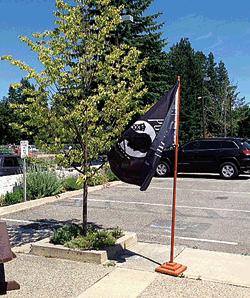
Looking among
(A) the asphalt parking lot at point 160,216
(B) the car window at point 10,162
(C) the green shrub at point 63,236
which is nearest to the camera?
(C) the green shrub at point 63,236

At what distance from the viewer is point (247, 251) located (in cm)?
679

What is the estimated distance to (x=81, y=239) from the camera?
645cm

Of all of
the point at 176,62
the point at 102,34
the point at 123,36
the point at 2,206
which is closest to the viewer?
the point at 102,34

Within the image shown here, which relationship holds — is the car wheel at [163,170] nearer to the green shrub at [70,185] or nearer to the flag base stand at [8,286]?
the green shrub at [70,185]

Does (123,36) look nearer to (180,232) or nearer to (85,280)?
(180,232)

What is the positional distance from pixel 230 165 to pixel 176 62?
44483mm

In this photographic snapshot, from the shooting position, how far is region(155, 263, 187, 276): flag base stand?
18.0 feet

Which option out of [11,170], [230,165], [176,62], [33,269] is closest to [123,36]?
[230,165]

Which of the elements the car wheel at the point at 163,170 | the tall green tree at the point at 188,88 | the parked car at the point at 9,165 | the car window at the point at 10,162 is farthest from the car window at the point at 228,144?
the tall green tree at the point at 188,88

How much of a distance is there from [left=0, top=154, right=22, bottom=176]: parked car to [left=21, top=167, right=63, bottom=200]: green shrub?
235cm

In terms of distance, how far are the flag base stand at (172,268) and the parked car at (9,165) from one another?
9.66 meters

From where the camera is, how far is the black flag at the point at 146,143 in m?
5.57

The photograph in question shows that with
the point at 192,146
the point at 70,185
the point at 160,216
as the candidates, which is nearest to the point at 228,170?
the point at 192,146

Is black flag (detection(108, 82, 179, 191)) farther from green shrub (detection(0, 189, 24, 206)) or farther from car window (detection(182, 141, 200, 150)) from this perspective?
car window (detection(182, 141, 200, 150))
